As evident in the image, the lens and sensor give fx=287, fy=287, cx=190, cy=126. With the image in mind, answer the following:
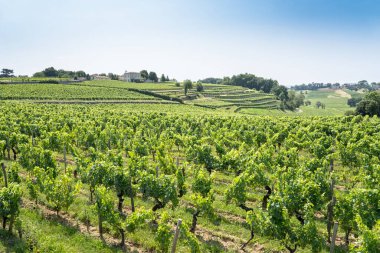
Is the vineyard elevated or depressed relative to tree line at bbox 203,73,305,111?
depressed

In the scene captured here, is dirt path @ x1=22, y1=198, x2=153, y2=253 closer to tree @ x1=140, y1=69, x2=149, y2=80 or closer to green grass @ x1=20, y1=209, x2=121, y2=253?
green grass @ x1=20, y1=209, x2=121, y2=253

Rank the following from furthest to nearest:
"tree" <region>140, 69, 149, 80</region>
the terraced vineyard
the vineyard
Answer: "tree" <region>140, 69, 149, 80</region> < the terraced vineyard < the vineyard

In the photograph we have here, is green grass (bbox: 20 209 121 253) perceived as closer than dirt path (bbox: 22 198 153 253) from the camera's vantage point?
Yes

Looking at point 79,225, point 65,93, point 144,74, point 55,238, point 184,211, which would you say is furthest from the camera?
point 144,74

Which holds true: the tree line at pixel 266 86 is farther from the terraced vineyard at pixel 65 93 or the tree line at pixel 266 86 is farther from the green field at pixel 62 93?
the green field at pixel 62 93

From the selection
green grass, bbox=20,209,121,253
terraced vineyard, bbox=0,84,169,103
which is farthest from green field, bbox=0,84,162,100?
green grass, bbox=20,209,121,253

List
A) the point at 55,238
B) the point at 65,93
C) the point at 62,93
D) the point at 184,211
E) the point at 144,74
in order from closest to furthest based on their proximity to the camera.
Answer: the point at 55,238
the point at 184,211
the point at 62,93
the point at 65,93
the point at 144,74

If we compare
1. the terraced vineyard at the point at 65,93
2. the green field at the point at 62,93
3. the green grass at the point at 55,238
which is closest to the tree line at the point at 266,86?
the terraced vineyard at the point at 65,93

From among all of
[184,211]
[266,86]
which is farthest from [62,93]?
[266,86]

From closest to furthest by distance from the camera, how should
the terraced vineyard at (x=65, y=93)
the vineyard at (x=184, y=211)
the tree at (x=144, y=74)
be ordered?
the vineyard at (x=184, y=211)
the terraced vineyard at (x=65, y=93)
the tree at (x=144, y=74)

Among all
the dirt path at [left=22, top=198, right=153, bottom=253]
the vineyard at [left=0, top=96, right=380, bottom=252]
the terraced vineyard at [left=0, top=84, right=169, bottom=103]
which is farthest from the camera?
the terraced vineyard at [left=0, top=84, right=169, bottom=103]

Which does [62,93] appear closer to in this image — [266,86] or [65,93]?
[65,93]

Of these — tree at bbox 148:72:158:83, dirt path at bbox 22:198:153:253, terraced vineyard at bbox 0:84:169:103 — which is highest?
tree at bbox 148:72:158:83

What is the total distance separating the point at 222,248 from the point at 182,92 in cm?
10955
